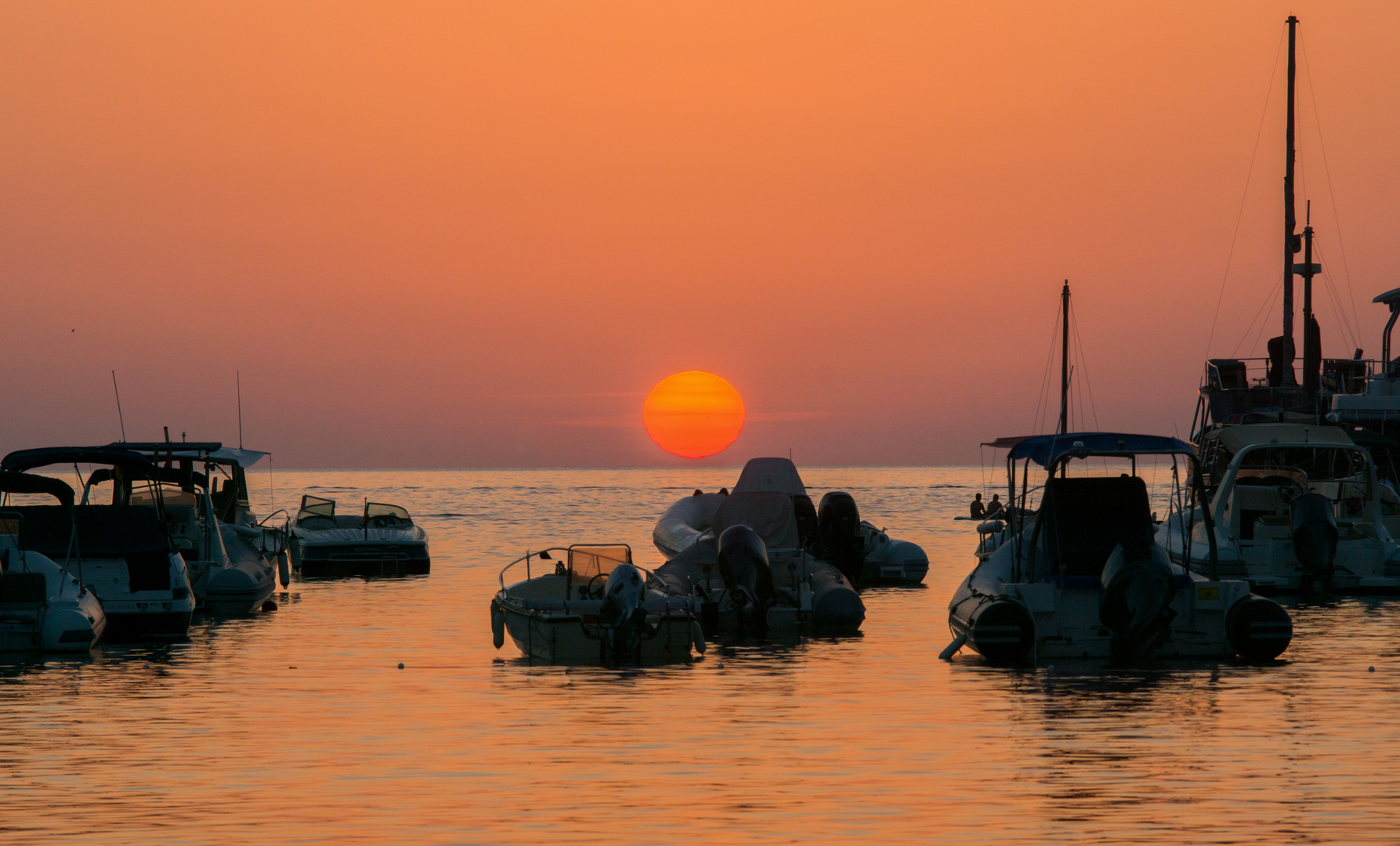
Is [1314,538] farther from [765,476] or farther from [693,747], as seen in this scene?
[693,747]

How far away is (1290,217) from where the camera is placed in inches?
1810

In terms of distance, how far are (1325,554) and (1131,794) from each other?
21408mm

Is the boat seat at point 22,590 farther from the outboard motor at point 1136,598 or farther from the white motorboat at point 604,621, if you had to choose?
the outboard motor at point 1136,598

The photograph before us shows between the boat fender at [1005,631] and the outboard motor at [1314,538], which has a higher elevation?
the outboard motor at [1314,538]

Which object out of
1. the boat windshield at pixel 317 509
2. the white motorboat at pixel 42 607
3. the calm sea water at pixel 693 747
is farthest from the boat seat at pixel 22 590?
the boat windshield at pixel 317 509

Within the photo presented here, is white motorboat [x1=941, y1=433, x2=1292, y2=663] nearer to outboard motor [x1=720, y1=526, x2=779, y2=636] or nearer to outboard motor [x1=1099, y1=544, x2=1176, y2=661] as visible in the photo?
outboard motor [x1=1099, y1=544, x2=1176, y2=661]

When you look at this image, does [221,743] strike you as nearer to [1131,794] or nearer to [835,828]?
[835,828]

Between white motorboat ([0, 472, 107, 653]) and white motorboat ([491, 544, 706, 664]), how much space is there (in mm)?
6195

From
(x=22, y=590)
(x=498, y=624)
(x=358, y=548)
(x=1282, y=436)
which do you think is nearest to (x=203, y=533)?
(x=22, y=590)

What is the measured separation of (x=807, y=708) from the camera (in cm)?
1823

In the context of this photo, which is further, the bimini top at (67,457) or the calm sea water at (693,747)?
the bimini top at (67,457)

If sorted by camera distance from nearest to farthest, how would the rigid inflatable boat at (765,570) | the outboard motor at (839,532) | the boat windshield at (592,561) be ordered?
the boat windshield at (592,561)
the rigid inflatable boat at (765,570)
the outboard motor at (839,532)

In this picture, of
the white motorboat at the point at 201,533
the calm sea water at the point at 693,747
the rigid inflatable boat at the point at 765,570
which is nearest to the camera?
the calm sea water at the point at 693,747

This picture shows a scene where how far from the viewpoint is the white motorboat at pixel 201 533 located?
30.4m
